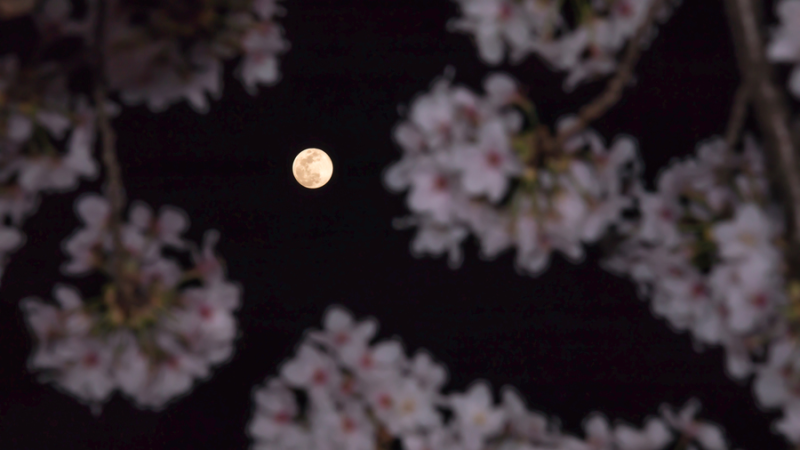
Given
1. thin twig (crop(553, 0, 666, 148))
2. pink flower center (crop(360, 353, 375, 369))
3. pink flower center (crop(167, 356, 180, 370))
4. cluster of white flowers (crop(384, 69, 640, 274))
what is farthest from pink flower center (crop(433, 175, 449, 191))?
pink flower center (crop(167, 356, 180, 370))

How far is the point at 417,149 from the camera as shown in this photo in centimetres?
73

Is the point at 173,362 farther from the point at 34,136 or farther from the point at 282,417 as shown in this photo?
the point at 34,136

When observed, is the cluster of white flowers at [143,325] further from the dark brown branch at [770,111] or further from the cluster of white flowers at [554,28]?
the dark brown branch at [770,111]

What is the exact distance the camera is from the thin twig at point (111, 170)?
651 millimetres

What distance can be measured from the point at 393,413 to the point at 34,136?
49 cm

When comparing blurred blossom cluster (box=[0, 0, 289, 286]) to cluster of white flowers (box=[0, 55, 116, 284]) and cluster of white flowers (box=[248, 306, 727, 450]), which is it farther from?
cluster of white flowers (box=[248, 306, 727, 450])

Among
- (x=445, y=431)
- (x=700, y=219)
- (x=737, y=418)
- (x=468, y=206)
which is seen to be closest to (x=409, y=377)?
A: (x=445, y=431)

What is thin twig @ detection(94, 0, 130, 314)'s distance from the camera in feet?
2.14

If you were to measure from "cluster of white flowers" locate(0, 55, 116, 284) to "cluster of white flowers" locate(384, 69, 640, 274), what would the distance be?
12.9 inches

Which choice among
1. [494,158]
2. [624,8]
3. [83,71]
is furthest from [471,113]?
[83,71]

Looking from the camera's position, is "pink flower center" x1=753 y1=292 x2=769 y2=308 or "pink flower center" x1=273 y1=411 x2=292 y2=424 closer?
"pink flower center" x1=753 y1=292 x2=769 y2=308

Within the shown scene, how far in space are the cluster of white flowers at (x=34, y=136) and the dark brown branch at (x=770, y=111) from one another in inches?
25.2

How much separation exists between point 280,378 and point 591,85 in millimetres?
566

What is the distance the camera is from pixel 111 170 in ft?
2.12
